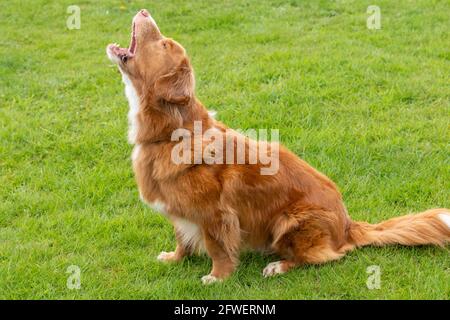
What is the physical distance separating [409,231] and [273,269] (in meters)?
1.04

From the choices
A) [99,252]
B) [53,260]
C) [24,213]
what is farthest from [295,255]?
[24,213]

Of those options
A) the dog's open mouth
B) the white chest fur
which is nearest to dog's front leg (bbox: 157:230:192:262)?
the white chest fur

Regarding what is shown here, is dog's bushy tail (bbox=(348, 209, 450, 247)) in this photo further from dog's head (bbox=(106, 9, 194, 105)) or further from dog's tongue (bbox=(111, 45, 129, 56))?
dog's tongue (bbox=(111, 45, 129, 56))

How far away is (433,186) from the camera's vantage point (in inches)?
218

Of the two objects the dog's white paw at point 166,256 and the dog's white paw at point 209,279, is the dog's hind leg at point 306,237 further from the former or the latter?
the dog's white paw at point 166,256

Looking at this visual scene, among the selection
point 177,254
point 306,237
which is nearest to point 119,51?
point 177,254

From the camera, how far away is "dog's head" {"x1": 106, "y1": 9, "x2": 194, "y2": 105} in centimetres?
419

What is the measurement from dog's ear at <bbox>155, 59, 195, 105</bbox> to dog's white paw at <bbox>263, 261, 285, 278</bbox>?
1.35m

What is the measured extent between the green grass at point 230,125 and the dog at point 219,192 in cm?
15

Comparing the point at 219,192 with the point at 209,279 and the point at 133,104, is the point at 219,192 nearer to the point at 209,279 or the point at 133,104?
the point at 209,279

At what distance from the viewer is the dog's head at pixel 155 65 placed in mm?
4191

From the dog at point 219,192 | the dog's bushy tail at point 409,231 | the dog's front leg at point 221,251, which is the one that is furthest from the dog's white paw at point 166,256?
the dog's bushy tail at point 409,231

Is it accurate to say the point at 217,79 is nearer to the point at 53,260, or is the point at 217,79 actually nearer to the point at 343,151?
the point at 343,151

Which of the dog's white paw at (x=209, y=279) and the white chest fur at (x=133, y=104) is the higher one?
the white chest fur at (x=133, y=104)
